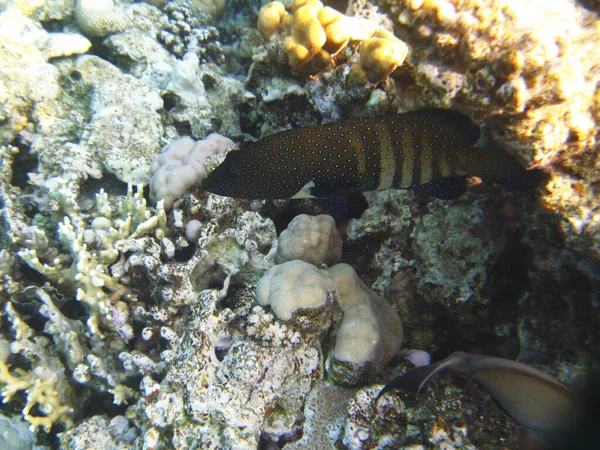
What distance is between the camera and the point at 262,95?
429 cm

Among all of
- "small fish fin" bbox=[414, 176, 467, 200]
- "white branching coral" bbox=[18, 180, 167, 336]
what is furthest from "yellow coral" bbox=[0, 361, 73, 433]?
"small fish fin" bbox=[414, 176, 467, 200]

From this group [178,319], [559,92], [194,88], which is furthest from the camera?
[194,88]

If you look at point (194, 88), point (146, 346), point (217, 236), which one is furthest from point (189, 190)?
point (194, 88)

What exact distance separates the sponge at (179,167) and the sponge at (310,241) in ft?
4.43

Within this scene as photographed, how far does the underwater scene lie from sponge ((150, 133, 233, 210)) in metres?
0.03

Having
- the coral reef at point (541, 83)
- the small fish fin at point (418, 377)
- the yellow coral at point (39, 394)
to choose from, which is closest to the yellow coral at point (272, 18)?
the coral reef at point (541, 83)

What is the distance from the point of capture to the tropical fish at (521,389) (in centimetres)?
219

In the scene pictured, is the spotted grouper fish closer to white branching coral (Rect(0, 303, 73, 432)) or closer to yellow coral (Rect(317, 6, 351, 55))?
yellow coral (Rect(317, 6, 351, 55))

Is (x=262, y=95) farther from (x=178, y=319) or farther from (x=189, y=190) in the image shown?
(x=178, y=319)

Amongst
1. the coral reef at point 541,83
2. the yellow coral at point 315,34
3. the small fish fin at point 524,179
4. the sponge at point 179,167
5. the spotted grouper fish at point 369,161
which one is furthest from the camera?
Result: the sponge at point 179,167

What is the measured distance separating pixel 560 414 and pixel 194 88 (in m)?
5.65

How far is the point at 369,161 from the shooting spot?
9.89 ft

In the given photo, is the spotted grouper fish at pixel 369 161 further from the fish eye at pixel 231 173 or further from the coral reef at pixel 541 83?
the coral reef at pixel 541 83

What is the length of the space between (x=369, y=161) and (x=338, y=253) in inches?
43.8
